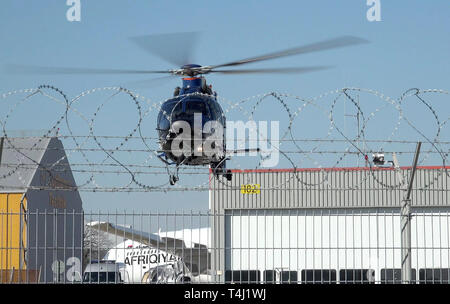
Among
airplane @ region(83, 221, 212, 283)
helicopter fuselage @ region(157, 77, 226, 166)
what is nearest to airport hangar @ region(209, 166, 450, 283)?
airplane @ region(83, 221, 212, 283)

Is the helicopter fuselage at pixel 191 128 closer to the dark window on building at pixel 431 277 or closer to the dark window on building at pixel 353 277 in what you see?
the dark window on building at pixel 353 277

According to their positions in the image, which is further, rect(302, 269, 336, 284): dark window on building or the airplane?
the airplane

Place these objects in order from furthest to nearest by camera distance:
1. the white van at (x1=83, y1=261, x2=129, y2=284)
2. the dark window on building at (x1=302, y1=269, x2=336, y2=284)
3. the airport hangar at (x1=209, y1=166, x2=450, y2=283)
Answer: the white van at (x1=83, y1=261, x2=129, y2=284) → the airport hangar at (x1=209, y1=166, x2=450, y2=283) → the dark window on building at (x1=302, y1=269, x2=336, y2=284)

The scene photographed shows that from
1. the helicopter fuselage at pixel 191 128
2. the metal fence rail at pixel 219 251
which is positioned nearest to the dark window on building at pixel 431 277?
the metal fence rail at pixel 219 251

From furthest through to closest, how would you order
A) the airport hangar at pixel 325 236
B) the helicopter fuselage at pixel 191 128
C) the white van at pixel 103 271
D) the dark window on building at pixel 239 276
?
the helicopter fuselage at pixel 191 128, the dark window on building at pixel 239 276, the white van at pixel 103 271, the airport hangar at pixel 325 236

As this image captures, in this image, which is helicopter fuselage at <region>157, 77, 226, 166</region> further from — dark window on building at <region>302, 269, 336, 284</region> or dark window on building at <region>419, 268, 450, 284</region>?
dark window on building at <region>419, 268, 450, 284</region>

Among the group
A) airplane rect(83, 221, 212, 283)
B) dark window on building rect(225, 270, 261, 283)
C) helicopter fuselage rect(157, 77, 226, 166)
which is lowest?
dark window on building rect(225, 270, 261, 283)

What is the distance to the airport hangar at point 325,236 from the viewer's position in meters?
13.4

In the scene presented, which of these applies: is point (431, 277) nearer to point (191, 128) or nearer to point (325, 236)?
point (191, 128)

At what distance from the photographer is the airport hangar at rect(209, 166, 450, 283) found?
1336 cm
